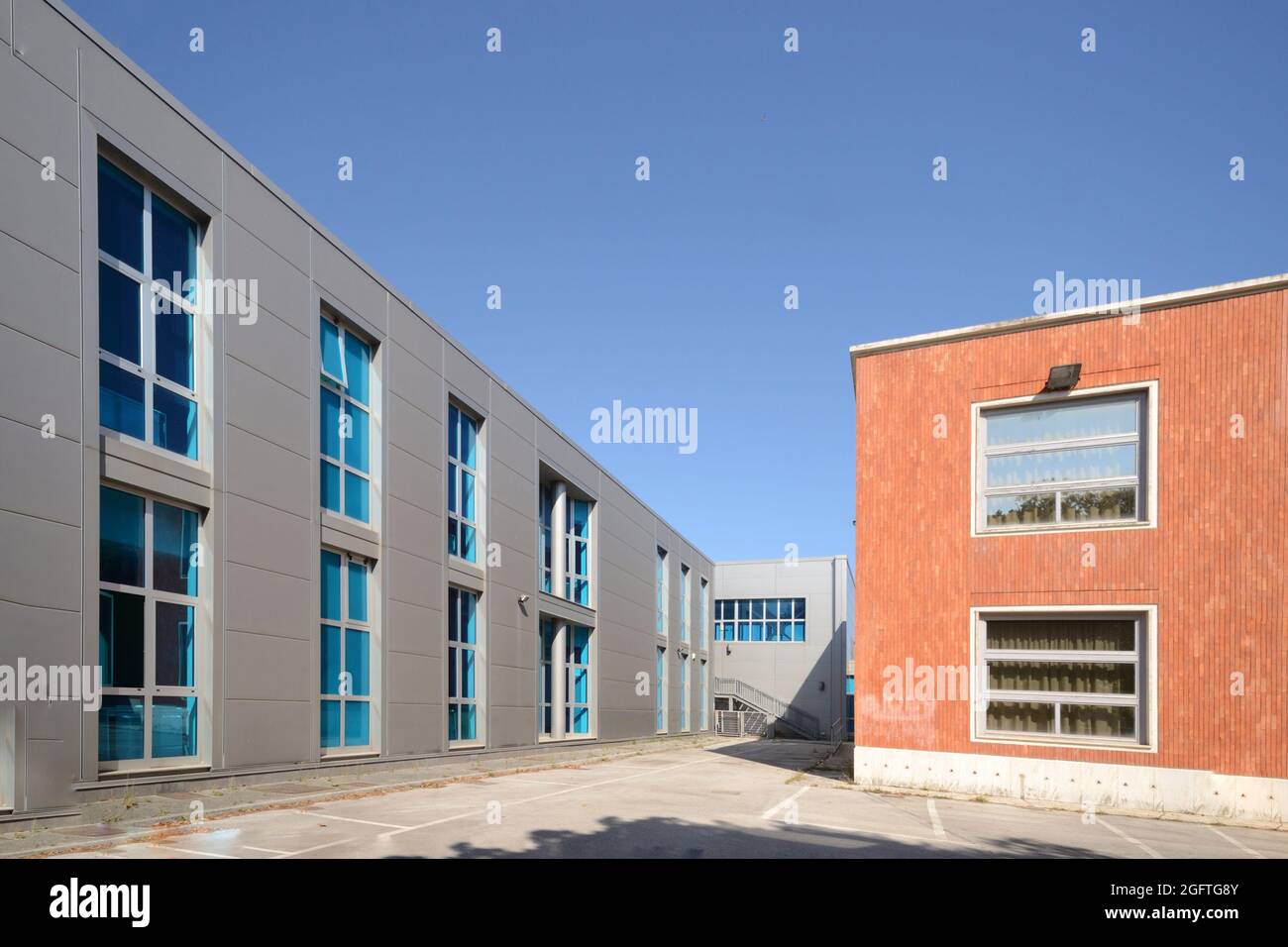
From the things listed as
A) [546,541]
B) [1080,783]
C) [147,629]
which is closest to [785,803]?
[1080,783]

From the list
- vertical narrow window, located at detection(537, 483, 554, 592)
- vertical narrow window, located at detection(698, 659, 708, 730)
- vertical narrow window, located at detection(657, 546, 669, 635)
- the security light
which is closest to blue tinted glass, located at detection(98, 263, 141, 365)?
the security light

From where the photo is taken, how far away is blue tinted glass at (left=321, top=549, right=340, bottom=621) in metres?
15.0

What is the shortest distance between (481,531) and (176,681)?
33.6 feet

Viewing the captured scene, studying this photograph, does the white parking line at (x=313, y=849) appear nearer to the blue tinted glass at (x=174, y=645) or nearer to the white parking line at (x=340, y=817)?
the white parking line at (x=340, y=817)

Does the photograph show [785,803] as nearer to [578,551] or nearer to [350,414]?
[350,414]

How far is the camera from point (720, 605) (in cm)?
5031

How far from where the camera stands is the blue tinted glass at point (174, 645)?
1109 centimetres

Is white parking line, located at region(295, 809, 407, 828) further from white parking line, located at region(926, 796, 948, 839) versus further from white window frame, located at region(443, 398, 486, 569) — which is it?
white window frame, located at region(443, 398, 486, 569)

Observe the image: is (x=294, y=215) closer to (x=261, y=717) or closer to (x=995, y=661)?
(x=261, y=717)

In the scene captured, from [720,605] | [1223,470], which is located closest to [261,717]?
[1223,470]

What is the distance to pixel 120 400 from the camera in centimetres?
1080

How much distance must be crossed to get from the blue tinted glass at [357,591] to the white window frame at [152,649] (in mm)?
4037

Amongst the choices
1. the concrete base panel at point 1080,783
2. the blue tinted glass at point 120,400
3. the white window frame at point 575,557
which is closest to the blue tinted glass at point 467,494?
the white window frame at point 575,557

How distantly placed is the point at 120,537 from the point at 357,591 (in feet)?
18.7
